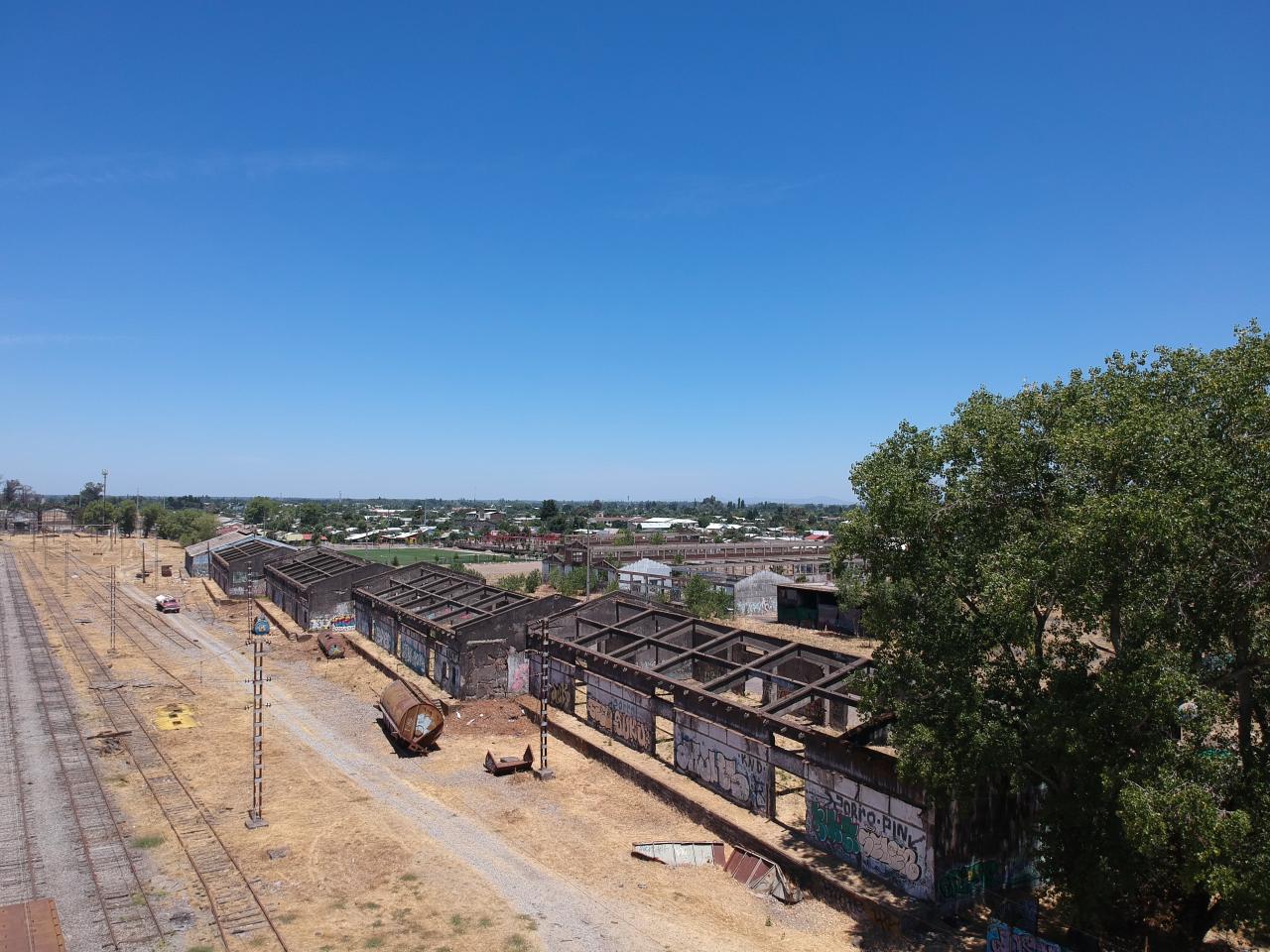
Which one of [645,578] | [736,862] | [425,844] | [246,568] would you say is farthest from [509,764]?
[246,568]

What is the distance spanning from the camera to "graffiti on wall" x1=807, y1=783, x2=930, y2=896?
2253 cm

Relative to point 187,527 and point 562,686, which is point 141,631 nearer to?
point 562,686

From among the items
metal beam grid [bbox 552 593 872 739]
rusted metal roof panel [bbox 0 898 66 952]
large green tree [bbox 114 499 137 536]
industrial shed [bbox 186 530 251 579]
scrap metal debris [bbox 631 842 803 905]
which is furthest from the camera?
large green tree [bbox 114 499 137 536]

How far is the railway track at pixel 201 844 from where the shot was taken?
2052 cm

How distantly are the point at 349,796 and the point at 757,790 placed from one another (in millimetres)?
15500

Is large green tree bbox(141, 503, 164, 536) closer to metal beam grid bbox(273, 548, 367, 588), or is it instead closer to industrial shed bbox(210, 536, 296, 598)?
industrial shed bbox(210, 536, 296, 598)

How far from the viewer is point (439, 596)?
55312mm

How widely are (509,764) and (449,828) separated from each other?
5.75 meters

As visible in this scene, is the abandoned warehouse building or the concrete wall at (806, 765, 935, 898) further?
the abandoned warehouse building

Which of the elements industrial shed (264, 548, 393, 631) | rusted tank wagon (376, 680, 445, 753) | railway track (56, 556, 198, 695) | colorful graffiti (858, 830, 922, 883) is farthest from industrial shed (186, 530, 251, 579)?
colorful graffiti (858, 830, 922, 883)

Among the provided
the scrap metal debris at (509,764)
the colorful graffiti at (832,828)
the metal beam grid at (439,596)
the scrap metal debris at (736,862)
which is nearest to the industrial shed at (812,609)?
the metal beam grid at (439,596)

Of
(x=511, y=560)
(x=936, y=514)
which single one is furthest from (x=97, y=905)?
(x=511, y=560)

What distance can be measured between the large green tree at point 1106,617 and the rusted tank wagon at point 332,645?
44.9 metres

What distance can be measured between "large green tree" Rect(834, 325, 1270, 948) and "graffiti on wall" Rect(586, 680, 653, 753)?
1606 centimetres
